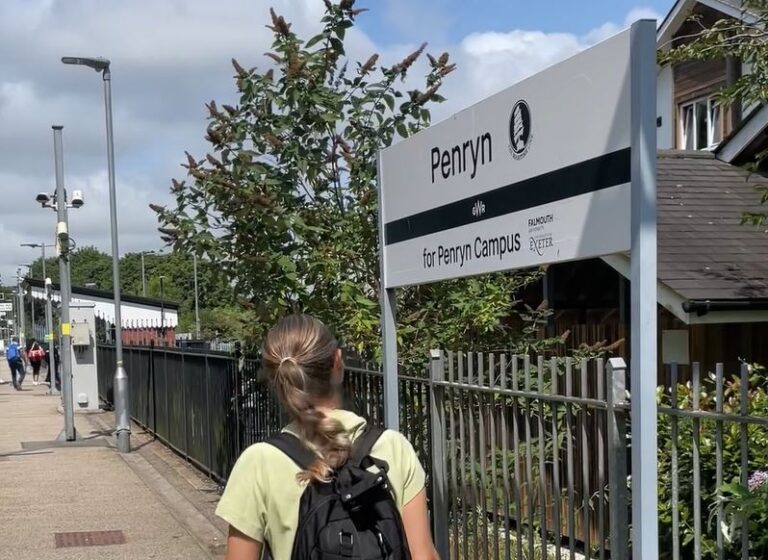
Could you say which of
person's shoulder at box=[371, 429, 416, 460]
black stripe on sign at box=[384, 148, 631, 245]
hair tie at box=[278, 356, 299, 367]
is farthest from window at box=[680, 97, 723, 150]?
hair tie at box=[278, 356, 299, 367]

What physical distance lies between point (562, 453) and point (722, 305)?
4023 millimetres

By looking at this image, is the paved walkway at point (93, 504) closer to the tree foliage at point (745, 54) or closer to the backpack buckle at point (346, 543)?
the tree foliage at point (745, 54)

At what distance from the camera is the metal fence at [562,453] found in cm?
328

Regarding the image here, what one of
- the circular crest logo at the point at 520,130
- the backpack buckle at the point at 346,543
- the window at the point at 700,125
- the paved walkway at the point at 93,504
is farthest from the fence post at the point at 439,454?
the window at the point at 700,125

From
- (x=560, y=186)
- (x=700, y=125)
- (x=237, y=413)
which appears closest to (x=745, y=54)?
(x=560, y=186)

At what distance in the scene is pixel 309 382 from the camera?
2.48 m

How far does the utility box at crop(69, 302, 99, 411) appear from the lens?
2155cm

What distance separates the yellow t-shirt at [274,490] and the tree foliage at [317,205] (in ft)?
13.1

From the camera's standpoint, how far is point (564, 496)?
4.12 m

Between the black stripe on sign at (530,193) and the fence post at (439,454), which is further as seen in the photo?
the fence post at (439,454)

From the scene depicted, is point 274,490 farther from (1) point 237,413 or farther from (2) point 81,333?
(2) point 81,333

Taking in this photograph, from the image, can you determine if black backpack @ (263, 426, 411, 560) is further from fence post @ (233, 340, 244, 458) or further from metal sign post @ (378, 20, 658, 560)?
fence post @ (233, 340, 244, 458)

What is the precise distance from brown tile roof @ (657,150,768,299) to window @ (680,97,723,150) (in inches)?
272

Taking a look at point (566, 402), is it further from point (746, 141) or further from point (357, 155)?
point (746, 141)
